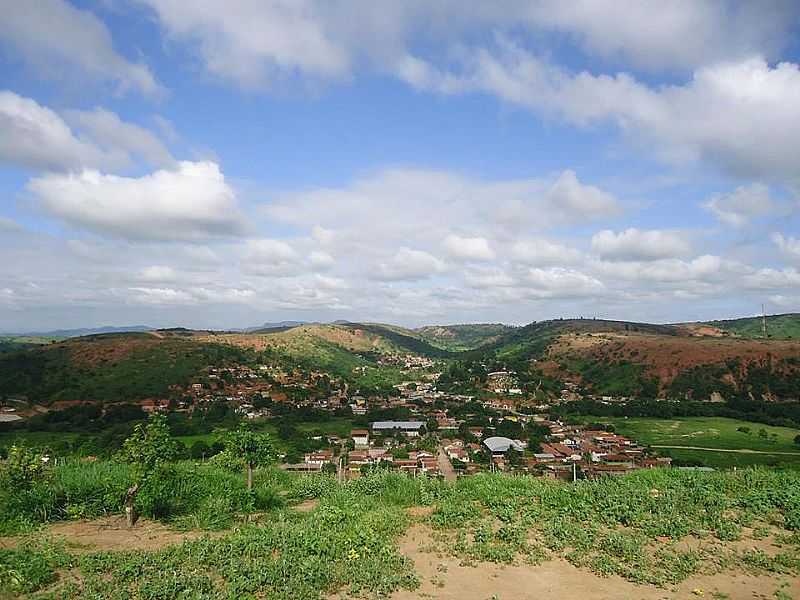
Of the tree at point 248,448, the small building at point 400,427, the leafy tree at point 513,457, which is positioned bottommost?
the small building at point 400,427

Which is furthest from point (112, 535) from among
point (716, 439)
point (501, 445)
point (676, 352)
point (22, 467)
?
point (676, 352)

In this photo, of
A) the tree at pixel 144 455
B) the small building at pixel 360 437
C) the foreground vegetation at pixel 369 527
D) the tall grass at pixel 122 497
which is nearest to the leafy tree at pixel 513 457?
the small building at pixel 360 437

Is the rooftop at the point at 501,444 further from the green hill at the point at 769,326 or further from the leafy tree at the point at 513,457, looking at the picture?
the green hill at the point at 769,326

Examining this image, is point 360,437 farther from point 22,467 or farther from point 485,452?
point 22,467

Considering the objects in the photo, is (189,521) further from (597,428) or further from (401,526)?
(597,428)

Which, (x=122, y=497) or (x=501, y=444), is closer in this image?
(x=122, y=497)
